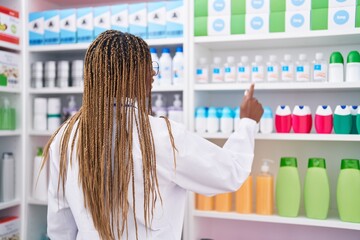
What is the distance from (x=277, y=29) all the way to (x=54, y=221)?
136cm

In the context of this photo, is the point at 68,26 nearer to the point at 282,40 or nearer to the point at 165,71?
the point at 165,71

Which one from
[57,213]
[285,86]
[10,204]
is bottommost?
[10,204]

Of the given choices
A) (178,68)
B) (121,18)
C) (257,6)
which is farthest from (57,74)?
(257,6)

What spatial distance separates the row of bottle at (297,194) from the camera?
1.95 meters

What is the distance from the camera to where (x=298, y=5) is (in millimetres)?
1993

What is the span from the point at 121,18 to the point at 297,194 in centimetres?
134

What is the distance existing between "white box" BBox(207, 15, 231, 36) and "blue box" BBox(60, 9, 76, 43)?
828 millimetres

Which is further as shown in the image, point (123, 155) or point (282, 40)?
point (282, 40)

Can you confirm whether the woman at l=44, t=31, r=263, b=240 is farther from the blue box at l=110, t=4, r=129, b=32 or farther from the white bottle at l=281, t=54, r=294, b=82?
the blue box at l=110, t=4, r=129, b=32

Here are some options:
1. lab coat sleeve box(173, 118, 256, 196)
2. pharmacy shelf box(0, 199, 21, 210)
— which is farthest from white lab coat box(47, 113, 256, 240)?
pharmacy shelf box(0, 199, 21, 210)

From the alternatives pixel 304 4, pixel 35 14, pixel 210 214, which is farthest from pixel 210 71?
pixel 35 14

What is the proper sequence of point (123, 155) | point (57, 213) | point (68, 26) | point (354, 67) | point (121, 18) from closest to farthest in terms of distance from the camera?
point (123, 155)
point (57, 213)
point (354, 67)
point (121, 18)
point (68, 26)

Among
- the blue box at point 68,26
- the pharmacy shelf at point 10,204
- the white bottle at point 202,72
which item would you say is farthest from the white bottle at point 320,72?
the pharmacy shelf at point 10,204

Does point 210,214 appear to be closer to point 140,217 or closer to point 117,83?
point 140,217
